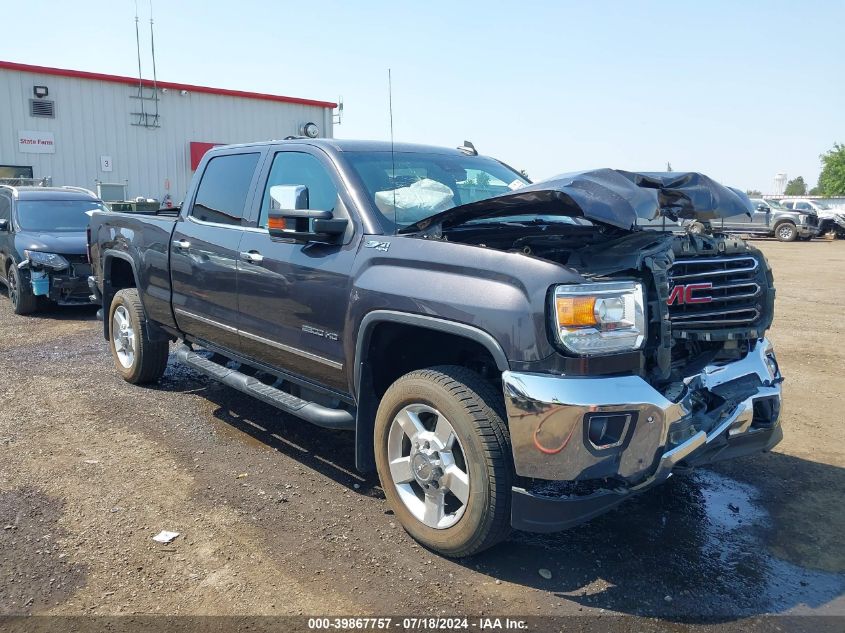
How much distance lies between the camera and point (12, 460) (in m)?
4.54

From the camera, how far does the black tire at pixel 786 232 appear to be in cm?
2798

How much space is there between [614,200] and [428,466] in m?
1.47

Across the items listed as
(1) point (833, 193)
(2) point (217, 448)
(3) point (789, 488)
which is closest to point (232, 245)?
(2) point (217, 448)

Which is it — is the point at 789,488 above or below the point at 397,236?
below

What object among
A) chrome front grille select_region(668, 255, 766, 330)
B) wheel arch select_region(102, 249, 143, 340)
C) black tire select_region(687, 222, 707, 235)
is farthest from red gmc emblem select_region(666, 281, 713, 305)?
wheel arch select_region(102, 249, 143, 340)

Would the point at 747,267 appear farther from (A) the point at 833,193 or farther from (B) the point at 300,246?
(A) the point at 833,193

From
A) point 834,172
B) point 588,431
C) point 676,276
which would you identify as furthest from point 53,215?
point 834,172

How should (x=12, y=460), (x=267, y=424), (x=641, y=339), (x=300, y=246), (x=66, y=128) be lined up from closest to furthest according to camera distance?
1. (x=641, y=339)
2. (x=300, y=246)
3. (x=12, y=460)
4. (x=267, y=424)
5. (x=66, y=128)

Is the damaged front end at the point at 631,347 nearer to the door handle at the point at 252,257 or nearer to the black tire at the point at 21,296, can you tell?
the door handle at the point at 252,257

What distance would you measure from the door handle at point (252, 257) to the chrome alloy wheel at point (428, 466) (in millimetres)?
1437

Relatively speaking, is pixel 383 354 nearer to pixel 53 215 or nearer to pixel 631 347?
pixel 631 347

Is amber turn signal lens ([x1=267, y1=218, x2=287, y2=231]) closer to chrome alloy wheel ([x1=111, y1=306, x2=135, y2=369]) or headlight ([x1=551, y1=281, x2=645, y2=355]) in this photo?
headlight ([x1=551, y1=281, x2=645, y2=355])

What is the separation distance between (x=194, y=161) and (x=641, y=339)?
22963 mm

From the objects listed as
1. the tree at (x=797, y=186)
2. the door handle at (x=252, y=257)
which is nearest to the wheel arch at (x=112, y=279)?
the door handle at (x=252, y=257)
